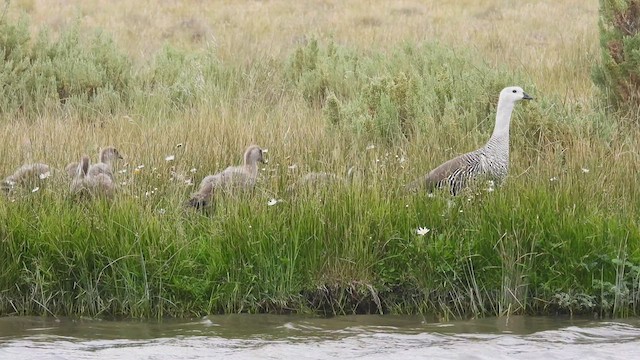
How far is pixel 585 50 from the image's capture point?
15.8 m

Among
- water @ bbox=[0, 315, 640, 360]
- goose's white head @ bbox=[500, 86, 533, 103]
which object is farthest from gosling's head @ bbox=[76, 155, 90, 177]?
goose's white head @ bbox=[500, 86, 533, 103]

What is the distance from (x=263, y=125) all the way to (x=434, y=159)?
2.17 meters

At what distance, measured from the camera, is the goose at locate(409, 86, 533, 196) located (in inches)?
345

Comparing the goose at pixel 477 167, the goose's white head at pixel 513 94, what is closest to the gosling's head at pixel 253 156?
the goose at pixel 477 167

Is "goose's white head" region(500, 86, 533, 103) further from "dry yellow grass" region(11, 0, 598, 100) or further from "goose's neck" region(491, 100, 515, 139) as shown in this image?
"dry yellow grass" region(11, 0, 598, 100)

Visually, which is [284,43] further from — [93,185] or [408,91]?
[93,185]

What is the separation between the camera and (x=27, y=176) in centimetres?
880

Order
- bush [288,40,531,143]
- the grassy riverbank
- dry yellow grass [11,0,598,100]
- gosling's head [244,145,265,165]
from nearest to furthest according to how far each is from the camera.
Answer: the grassy riverbank → gosling's head [244,145,265,165] → bush [288,40,531,143] → dry yellow grass [11,0,598,100]

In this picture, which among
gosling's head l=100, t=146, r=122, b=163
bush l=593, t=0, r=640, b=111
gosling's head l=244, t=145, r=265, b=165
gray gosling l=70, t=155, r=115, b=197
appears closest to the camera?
gray gosling l=70, t=155, r=115, b=197

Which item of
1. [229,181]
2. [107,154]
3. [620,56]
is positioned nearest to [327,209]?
[229,181]

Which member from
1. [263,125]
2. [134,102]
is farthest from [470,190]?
[134,102]

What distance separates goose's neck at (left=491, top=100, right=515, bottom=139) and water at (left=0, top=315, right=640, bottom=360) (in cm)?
240

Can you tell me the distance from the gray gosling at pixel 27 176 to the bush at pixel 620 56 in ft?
A: 18.6

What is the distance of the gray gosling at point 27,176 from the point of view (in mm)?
8520
